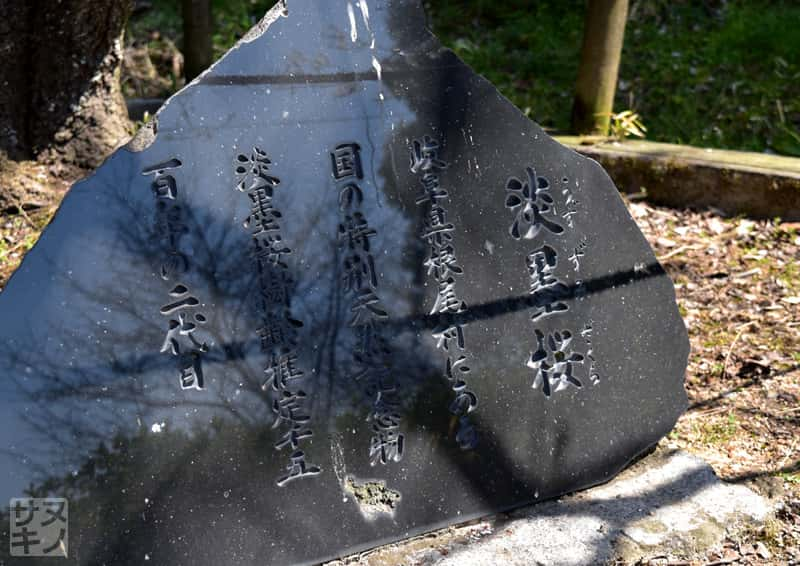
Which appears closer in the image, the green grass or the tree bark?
the tree bark

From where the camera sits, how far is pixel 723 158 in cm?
531

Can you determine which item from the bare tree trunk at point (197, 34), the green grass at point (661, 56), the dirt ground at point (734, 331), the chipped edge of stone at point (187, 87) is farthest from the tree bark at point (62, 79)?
the green grass at point (661, 56)

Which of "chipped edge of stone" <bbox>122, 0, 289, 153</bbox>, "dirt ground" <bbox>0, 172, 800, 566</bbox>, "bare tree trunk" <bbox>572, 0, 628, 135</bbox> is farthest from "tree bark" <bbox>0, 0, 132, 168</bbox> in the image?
"bare tree trunk" <bbox>572, 0, 628, 135</bbox>

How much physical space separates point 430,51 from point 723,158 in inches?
112

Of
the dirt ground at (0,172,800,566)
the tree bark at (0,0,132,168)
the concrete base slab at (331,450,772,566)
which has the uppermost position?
the tree bark at (0,0,132,168)

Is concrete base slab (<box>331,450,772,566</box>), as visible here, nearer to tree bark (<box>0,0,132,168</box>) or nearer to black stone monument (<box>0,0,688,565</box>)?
black stone monument (<box>0,0,688,565</box>)

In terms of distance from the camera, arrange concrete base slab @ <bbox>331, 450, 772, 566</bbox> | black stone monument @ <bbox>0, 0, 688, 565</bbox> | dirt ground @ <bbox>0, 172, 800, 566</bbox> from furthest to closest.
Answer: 1. dirt ground @ <bbox>0, 172, 800, 566</bbox>
2. concrete base slab @ <bbox>331, 450, 772, 566</bbox>
3. black stone monument @ <bbox>0, 0, 688, 565</bbox>

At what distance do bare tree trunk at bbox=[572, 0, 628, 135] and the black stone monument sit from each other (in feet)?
7.75

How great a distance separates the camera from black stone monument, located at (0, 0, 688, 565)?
2.47 meters

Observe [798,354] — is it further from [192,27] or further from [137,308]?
[192,27]

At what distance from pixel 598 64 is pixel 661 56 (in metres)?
2.27

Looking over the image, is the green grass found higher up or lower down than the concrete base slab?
higher up

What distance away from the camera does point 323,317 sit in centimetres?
277

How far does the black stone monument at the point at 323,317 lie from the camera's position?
2.47 m
